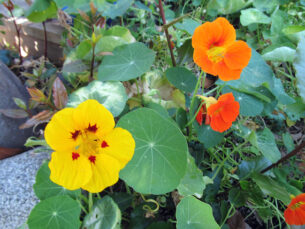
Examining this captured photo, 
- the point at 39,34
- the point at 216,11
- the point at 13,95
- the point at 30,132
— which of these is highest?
the point at 216,11

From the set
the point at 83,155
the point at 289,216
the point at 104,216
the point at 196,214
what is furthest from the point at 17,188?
the point at 289,216

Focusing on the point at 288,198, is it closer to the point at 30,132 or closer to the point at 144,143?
the point at 144,143

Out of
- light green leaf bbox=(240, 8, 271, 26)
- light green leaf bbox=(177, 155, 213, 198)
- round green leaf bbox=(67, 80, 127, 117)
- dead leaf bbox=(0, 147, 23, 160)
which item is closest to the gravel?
dead leaf bbox=(0, 147, 23, 160)

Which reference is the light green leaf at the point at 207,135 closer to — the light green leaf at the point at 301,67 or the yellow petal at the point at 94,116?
the light green leaf at the point at 301,67

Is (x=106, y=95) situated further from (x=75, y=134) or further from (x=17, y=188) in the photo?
(x=17, y=188)

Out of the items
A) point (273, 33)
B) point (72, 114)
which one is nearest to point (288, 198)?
point (72, 114)

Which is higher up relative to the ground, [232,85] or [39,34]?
[232,85]
